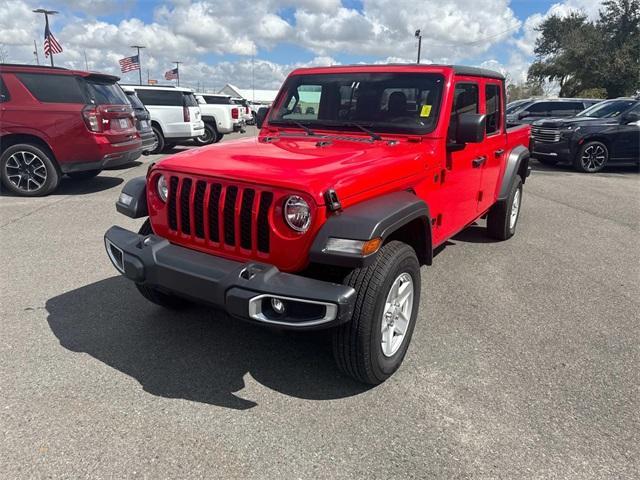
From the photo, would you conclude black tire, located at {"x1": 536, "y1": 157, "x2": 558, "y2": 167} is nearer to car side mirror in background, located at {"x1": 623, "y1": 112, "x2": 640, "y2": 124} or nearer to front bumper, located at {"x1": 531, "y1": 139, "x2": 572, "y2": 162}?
front bumper, located at {"x1": 531, "y1": 139, "x2": 572, "y2": 162}

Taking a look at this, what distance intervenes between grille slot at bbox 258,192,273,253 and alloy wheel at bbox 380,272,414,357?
0.75 meters

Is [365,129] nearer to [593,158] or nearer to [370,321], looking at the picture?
[370,321]

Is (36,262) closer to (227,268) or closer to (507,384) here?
(227,268)

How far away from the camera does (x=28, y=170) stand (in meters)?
7.36

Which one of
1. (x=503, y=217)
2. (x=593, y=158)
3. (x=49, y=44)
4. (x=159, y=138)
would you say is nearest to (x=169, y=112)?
(x=159, y=138)

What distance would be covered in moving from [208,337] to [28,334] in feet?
4.07

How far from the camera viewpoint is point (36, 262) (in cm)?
470

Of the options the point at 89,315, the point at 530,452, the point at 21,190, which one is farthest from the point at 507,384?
the point at 21,190

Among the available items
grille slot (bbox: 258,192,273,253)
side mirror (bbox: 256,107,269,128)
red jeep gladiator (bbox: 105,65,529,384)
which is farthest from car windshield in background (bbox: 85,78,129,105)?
grille slot (bbox: 258,192,273,253)

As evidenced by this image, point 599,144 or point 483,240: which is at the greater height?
point 599,144

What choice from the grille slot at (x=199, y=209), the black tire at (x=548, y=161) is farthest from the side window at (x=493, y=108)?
the black tire at (x=548, y=161)

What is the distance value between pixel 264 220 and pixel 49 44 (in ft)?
92.8

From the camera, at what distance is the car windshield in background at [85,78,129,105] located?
7500mm

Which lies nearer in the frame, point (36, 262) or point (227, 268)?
point (227, 268)
